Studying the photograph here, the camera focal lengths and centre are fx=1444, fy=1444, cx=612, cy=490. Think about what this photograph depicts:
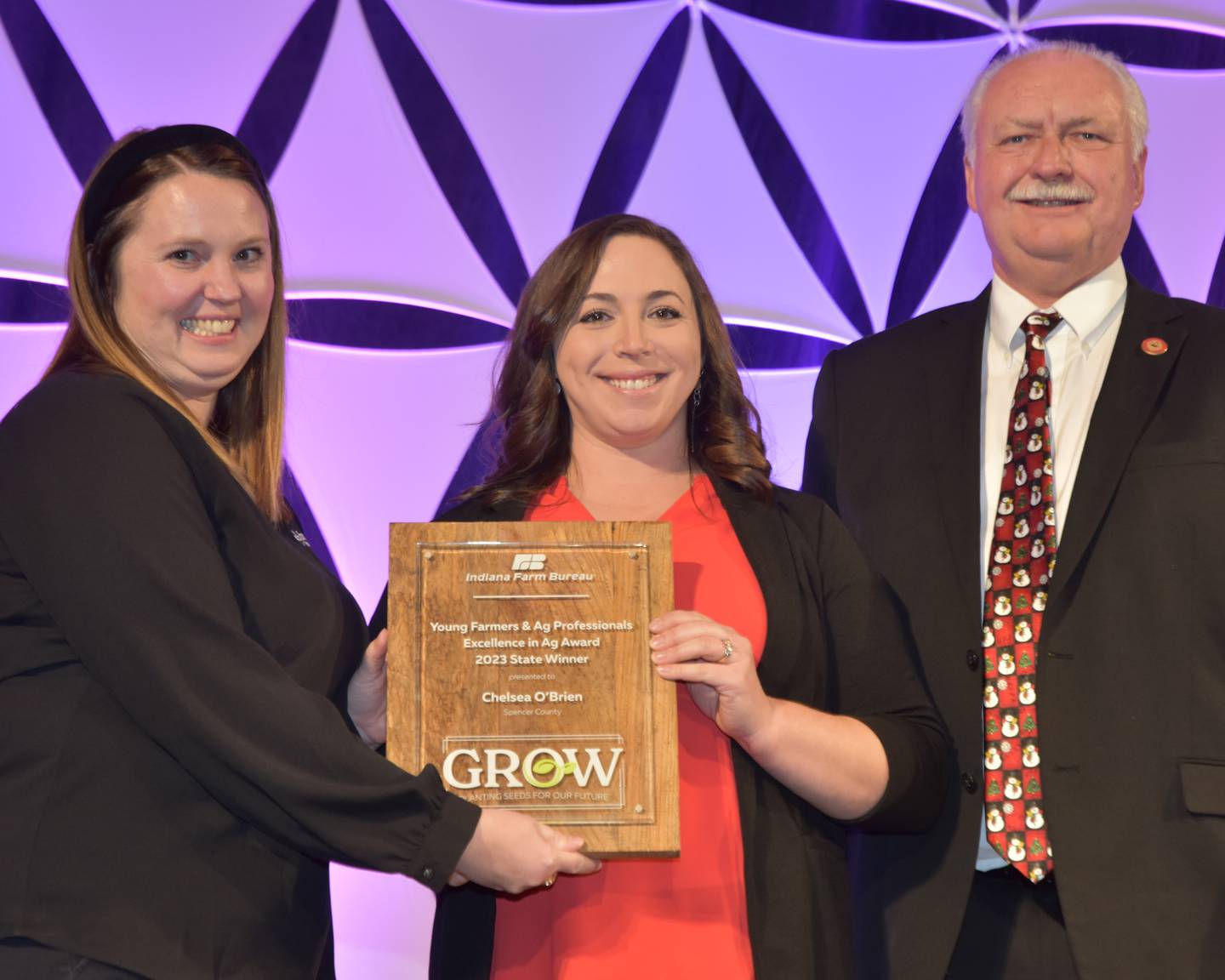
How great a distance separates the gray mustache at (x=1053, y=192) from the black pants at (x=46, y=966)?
7.87 ft

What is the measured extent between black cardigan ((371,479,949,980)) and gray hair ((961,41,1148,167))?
1140 millimetres

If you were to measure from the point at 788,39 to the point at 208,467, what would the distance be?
8.61 feet

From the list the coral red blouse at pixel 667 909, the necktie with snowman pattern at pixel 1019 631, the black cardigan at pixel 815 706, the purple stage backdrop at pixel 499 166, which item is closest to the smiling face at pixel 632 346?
the black cardigan at pixel 815 706

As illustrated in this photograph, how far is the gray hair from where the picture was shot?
131 inches

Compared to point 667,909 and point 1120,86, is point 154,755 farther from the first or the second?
point 1120,86

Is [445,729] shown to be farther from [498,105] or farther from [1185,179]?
[1185,179]

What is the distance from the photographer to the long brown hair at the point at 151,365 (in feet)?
8.19

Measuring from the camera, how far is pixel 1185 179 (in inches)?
173

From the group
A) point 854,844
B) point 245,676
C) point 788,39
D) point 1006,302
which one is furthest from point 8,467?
point 788,39

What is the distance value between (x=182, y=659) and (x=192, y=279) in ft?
2.45

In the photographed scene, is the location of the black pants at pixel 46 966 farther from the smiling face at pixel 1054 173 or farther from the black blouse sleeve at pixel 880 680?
the smiling face at pixel 1054 173

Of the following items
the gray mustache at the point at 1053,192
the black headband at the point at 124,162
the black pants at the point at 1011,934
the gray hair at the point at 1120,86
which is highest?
the gray hair at the point at 1120,86

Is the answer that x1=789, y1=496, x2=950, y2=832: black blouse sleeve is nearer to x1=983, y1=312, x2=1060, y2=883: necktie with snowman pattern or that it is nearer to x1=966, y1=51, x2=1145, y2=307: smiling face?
x1=983, y1=312, x2=1060, y2=883: necktie with snowman pattern

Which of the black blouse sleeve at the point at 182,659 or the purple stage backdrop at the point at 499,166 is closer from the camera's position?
the black blouse sleeve at the point at 182,659
